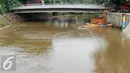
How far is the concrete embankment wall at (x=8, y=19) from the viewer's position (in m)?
59.8

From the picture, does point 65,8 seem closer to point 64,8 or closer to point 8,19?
point 64,8

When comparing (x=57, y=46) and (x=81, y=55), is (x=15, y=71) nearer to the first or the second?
(x=81, y=55)

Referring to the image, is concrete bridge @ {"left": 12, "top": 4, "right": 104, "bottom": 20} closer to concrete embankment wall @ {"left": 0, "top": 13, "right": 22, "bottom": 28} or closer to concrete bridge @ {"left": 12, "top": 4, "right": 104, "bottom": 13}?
concrete bridge @ {"left": 12, "top": 4, "right": 104, "bottom": 13}

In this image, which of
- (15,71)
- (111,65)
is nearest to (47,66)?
(15,71)

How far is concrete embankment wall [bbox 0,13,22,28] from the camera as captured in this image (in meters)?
59.8

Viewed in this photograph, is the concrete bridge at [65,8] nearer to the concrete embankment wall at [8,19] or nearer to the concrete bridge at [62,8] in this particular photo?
the concrete bridge at [62,8]

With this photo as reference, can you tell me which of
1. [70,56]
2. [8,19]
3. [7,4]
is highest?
[70,56]

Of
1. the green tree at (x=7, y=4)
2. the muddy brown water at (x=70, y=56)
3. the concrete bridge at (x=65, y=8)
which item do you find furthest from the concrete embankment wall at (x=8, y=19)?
the muddy brown water at (x=70, y=56)

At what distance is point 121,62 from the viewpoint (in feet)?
82.4

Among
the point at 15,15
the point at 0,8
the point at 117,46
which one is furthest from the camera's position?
the point at 15,15

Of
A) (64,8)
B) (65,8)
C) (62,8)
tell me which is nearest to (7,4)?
(62,8)

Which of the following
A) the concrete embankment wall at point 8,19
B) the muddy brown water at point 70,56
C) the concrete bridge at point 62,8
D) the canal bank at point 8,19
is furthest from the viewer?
the concrete bridge at point 62,8

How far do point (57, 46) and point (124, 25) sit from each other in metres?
17.5

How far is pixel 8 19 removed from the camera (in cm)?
6488
